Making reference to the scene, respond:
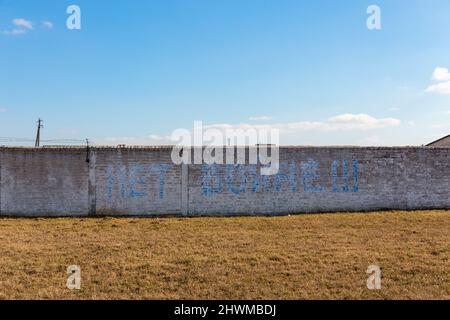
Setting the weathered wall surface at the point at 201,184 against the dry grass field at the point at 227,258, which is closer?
the dry grass field at the point at 227,258

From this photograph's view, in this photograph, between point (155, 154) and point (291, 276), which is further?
point (155, 154)

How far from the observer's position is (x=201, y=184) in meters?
11.5

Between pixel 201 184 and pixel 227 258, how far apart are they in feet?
17.8

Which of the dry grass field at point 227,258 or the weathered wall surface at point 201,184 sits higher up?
the weathered wall surface at point 201,184

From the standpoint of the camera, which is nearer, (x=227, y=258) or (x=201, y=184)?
(x=227, y=258)

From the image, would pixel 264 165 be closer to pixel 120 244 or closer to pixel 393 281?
pixel 120 244

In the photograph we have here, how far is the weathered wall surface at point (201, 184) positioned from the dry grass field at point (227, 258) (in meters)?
1.26

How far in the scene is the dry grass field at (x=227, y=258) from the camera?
472 cm

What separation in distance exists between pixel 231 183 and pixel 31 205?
678 cm

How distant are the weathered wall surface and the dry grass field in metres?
1.26

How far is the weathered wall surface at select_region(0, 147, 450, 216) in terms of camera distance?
36.7 feet
